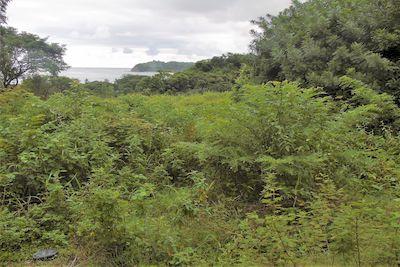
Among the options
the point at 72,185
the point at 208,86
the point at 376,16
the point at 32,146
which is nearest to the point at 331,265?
the point at 72,185

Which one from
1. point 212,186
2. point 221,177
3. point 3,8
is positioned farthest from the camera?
point 3,8

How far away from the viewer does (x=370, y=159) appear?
5496 mm

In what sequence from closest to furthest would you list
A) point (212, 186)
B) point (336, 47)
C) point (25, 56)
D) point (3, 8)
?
point (212, 186) < point (336, 47) < point (3, 8) < point (25, 56)

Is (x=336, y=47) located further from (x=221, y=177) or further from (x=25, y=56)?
(x=25, y=56)

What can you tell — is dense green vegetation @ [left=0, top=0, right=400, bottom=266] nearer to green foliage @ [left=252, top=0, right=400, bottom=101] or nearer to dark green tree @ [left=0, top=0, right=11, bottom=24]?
green foliage @ [left=252, top=0, right=400, bottom=101]

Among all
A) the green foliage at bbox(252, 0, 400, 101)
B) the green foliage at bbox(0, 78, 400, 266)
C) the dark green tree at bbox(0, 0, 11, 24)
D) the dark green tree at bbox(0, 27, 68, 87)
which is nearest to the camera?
the green foliage at bbox(0, 78, 400, 266)

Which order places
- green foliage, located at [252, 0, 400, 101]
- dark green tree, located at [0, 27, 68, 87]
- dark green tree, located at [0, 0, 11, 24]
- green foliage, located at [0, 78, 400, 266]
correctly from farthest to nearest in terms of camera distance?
1. dark green tree, located at [0, 27, 68, 87]
2. dark green tree, located at [0, 0, 11, 24]
3. green foliage, located at [252, 0, 400, 101]
4. green foliage, located at [0, 78, 400, 266]

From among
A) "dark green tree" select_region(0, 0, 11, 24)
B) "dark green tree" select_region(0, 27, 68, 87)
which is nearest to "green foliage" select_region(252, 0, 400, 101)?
"dark green tree" select_region(0, 0, 11, 24)

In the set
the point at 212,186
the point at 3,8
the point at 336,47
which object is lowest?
the point at 212,186

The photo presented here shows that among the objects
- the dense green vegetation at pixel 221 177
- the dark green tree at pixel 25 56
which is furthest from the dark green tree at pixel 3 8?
the dense green vegetation at pixel 221 177

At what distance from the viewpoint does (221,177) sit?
17.8 feet

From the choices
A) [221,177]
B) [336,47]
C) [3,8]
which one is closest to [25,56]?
[3,8]

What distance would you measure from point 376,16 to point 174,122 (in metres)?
5.66

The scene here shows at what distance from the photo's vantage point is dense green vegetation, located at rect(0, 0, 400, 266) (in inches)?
134
